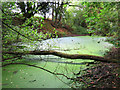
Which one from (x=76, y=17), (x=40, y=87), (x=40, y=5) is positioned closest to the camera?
(x=40, y=87)

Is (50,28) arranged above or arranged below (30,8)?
below

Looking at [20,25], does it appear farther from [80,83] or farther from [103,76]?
[103,76]

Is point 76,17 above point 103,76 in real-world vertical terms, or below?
above

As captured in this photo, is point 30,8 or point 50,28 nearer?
point 30,8

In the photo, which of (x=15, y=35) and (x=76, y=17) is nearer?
(x=15, y=35)

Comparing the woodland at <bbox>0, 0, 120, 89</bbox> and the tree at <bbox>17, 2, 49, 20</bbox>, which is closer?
the woodland at <bbox>0, 0, 120, 89</bbox>

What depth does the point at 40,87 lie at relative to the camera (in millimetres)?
1269

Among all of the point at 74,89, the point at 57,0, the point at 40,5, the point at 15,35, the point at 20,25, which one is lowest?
the point at 74,89

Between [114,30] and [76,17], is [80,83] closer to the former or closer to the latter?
[114,30]

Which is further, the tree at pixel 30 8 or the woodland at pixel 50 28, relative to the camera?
the tree at pixel 30 8

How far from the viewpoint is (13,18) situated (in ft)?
5.38

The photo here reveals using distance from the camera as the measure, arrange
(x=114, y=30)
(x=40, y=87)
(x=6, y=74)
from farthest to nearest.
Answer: (x=114, y=30), (x=6, y=74), (x=40, y=87)

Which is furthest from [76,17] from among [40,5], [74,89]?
[74,89]

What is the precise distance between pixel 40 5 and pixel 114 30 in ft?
5.12
